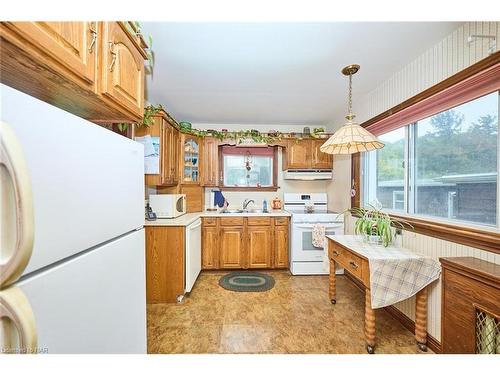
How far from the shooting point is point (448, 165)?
1697mm

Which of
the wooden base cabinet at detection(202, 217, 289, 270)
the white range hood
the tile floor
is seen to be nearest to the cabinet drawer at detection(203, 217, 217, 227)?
the wooden base cabinet at detection(202, 217, 289, 270)

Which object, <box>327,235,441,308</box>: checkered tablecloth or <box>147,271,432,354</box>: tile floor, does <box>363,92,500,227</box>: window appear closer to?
<box>327,235,441,308</box>: checkered tablecloth

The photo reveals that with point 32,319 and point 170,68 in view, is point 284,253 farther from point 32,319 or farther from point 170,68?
point 32,319

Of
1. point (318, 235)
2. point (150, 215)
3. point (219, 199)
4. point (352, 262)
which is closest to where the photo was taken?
point (352, 262)

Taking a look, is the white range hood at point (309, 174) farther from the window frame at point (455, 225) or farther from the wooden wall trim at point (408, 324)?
the wooden wall trim at point (408, 324)

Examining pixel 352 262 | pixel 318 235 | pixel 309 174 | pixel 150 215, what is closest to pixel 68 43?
pixel 150 215

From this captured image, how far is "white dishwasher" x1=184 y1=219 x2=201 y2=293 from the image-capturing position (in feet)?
8.06

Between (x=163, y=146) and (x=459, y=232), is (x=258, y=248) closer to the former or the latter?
(x=163, y=146)

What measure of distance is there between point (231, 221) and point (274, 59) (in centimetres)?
216

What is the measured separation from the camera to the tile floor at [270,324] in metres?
1.68

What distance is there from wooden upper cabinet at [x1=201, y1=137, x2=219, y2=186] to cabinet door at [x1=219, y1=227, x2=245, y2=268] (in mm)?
872

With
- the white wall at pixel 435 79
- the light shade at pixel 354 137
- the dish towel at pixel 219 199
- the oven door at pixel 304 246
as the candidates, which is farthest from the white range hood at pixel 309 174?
the light shade at pixel 354 137

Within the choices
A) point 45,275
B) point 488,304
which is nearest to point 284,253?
point 488,304
